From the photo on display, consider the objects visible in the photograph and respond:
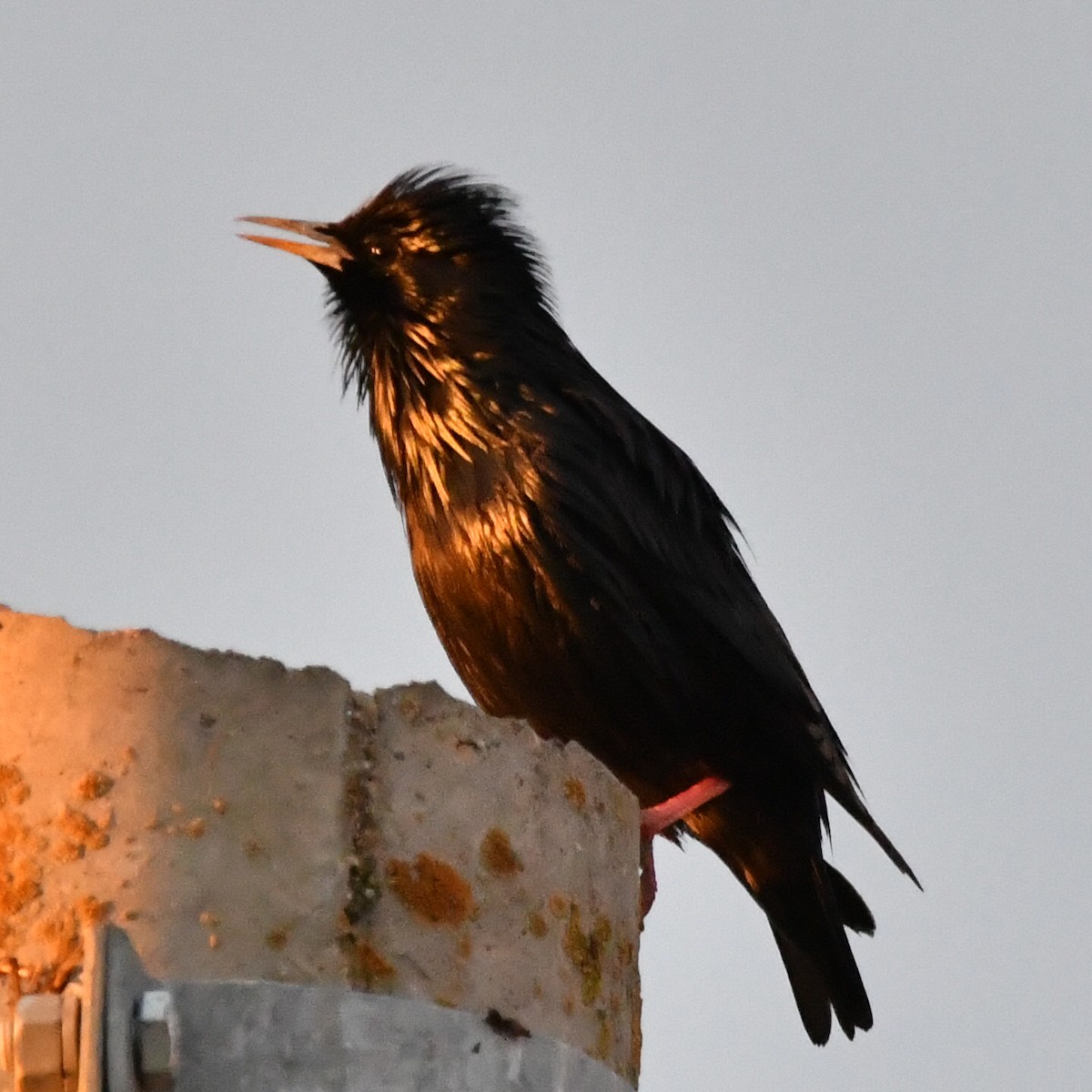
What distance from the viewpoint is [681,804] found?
5.49 meters

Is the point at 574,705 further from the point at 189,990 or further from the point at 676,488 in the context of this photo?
the point at 189,990

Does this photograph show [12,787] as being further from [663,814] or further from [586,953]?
[663,814]

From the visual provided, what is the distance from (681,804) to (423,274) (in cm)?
186

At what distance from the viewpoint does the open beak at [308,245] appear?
20.7 feet

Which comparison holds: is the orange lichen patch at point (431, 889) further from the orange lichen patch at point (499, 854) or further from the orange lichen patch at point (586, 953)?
the orange lichen patch at point (586, 953)

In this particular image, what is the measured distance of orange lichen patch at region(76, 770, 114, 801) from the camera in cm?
259

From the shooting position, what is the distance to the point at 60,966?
8.15 feet

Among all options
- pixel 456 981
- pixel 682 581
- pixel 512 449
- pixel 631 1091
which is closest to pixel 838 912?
pixel 682 581

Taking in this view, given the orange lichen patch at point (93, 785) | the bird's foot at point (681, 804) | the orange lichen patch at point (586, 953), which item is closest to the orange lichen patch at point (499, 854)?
the orange lichen patch at point (586, 953)

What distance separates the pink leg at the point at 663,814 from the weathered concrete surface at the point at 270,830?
199 cm

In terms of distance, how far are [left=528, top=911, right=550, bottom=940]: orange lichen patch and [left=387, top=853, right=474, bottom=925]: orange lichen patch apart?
13 centimetres

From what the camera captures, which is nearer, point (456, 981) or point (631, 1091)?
point (456, 981)

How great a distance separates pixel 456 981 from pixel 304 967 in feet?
0.81

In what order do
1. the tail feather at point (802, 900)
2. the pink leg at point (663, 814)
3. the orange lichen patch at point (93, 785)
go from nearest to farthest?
the orange lichen patch at point (93, 785), the pink leg at point (663, 814), the tail feather at point (802, 900)
